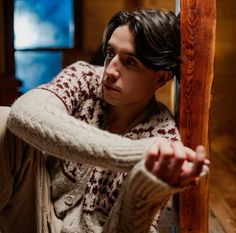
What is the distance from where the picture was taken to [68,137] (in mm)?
1050

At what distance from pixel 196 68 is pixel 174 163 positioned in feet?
1.64

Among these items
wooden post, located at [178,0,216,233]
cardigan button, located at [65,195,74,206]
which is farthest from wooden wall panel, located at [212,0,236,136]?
cardigan button, located at [65,195,74,206]

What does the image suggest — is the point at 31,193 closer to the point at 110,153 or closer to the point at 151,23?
the point at 110,153

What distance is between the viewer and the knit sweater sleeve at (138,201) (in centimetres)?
92

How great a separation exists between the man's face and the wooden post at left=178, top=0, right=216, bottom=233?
0.35ft

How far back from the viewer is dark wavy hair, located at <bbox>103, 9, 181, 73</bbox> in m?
1.24

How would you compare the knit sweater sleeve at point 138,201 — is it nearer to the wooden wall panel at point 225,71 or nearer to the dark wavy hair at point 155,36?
the dark wavy hair at point 155,36

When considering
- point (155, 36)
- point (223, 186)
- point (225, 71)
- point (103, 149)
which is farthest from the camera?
point (225, 71)

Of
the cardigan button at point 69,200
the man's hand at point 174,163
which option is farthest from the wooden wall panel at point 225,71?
the man's hand at point 174,163

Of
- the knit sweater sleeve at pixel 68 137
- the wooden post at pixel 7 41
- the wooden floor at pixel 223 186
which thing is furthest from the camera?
the wooden post at pixel 7 41

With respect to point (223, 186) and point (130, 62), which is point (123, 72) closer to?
point (130, 62)

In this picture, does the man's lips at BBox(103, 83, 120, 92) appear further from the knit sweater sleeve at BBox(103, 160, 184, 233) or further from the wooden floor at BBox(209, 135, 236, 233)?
the wooden floor at BBox(209, 135, 236, 233)

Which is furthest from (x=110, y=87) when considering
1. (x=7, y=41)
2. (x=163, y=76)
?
(x=7, y=41)

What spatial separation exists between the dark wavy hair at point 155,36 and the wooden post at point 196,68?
0.03 metres
